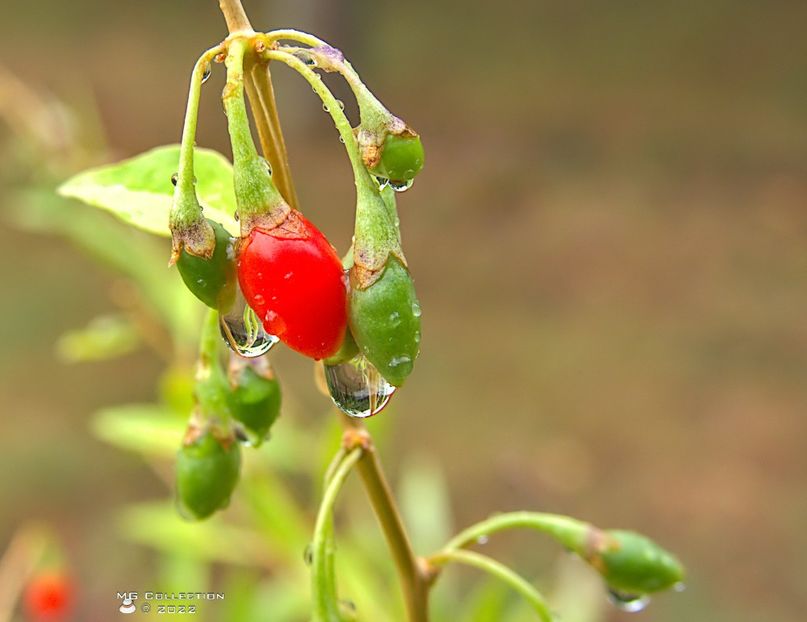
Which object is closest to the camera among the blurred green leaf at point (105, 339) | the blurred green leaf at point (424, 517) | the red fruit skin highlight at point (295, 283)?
the red fruit skin highlight at point (295, 283)

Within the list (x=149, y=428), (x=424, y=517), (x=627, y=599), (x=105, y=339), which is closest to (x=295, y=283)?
(x=627, y=599)

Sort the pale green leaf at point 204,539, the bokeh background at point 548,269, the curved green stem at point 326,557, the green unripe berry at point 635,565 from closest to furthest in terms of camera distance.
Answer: the curved green stem at point 326,557, the green unripe berry at point 635,565, the pale green leaf at point 204,539, the bokeh background at point 548,269

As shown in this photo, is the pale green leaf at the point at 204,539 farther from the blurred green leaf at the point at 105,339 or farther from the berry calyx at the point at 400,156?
the berry calyx at the point at 400,156

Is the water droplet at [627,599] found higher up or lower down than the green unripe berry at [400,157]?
lower down

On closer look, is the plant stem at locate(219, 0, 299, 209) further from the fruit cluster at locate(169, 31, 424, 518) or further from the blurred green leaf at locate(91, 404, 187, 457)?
the blurred green leaf at locate(91, 404, 187, 457)

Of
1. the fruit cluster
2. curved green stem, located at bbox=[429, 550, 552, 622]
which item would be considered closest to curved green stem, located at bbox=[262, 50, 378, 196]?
the fruit cluster

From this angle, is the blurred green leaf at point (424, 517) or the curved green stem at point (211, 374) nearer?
the curved green stem at point (211, 374)

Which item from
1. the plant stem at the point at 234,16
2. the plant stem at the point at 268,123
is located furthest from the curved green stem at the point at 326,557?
the plant stem at the point at 234,16

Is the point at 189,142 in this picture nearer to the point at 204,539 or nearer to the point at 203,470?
the point at 203,470
